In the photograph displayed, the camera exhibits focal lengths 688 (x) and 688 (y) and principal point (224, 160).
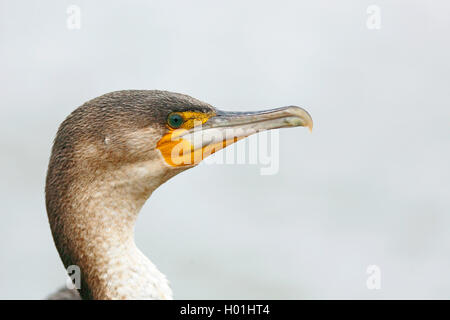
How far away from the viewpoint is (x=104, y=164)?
3.04 m

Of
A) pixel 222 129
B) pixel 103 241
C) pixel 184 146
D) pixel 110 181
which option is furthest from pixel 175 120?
pixel 103 241

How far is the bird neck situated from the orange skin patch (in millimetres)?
259

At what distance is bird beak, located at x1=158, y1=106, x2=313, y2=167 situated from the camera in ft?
10.6

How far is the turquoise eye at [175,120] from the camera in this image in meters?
3.20

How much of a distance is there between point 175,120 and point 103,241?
654 millimetres

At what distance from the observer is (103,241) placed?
3.00m

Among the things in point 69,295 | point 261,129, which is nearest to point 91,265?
point 261,129

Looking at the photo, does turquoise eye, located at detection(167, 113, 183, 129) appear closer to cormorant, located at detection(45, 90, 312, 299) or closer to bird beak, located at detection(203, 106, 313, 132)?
cormorant, located at detection(45, 90, 312, 299)

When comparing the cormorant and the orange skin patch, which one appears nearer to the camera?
the cormorant

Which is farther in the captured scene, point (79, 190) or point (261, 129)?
point (261, 129)

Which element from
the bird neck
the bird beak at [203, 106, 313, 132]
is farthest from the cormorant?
the bird beak at [203, 106, 313, 132]

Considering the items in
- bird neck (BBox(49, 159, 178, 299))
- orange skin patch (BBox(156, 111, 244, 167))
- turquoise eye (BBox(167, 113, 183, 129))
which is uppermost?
turquoise eye (BBox(167, 113, 183, 129))
